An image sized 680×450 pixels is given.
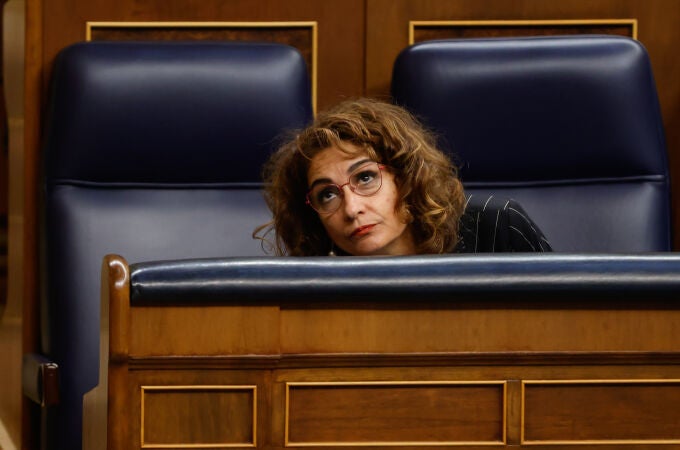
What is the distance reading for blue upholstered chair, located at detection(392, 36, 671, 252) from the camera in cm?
133

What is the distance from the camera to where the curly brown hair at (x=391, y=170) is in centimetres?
116

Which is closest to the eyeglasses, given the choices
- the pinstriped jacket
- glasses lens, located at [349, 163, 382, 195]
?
glasses lens, located at [349, 163, 382, 195]

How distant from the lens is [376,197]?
113 cm

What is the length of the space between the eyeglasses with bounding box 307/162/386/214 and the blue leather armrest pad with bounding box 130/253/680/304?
0.45 m

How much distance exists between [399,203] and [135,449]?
1.92 ft

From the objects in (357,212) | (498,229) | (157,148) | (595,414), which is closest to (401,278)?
(595,414)

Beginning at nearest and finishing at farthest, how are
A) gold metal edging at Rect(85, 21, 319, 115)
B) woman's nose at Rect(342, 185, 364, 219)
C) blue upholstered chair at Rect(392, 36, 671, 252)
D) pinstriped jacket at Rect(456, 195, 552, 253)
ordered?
woman's nose at Rect(342, 185, 364, 219)
pinstriped jacket at Rect(456, 195, 552, 253)
blue upholstered chair at Rect(392, 36, 671, 252)
gold metal edging at Rect(85, 21, 319, 115)

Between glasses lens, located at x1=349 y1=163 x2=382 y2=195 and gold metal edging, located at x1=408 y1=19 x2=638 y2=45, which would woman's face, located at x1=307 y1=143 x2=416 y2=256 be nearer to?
glasses lens, located at x1=349 y1=163 x2=382 y2=195

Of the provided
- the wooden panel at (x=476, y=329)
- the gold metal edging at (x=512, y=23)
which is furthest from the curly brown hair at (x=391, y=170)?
the wooden panel at (x=476, y=329)

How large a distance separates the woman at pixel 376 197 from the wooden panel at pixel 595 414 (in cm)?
46

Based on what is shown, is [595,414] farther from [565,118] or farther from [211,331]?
[565,118]

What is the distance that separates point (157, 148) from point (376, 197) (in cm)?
38

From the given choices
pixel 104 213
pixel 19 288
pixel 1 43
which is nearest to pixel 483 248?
pixel 104 213

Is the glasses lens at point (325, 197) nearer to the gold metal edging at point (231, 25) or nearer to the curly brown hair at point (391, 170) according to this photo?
the curly brown hair at point (391, 170)
